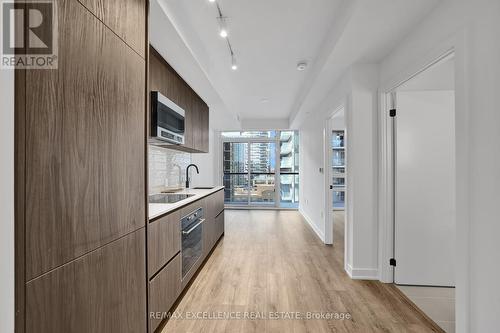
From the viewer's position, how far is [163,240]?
182 cm

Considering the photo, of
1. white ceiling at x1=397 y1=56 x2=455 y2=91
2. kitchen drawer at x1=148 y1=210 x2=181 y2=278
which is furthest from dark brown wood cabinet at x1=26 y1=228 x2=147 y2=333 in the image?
white ceiling at x1=397 y1=56 x2=455 y2=91

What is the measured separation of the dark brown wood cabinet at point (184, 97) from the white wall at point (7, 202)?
1.45m

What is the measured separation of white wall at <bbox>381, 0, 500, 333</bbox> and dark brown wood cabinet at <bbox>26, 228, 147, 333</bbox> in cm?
199

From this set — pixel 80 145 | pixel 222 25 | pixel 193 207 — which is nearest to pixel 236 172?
pixel 193 207

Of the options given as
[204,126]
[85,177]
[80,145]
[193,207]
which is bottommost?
[193,207]

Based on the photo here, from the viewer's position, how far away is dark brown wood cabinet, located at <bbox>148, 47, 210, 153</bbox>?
2187 millimetres

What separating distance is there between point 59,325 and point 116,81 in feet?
3.62

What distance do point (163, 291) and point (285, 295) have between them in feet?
3.77

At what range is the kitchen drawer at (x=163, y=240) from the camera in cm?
163

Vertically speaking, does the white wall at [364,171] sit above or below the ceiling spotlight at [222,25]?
below

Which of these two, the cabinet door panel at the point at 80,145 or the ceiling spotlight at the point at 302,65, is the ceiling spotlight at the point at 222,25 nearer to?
the cabinet door panel at the point at 80,145

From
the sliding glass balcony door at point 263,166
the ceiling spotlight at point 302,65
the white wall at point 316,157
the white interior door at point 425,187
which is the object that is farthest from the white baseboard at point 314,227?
the ceiling spotlight at point 302,65

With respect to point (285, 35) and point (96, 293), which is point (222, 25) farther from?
point (96, 293)

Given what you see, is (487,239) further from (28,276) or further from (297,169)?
(297,169)
